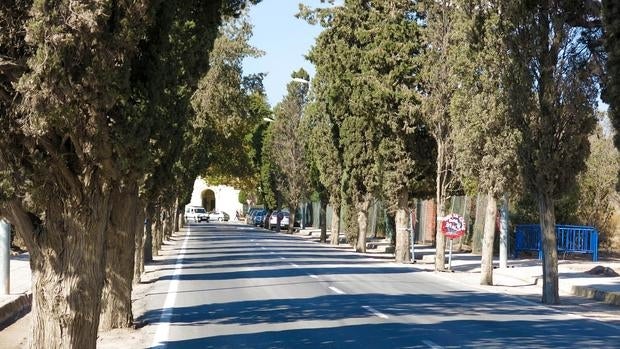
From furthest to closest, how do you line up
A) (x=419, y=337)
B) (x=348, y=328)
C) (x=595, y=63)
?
(x=595, y=63) → (x=348, y=328) → (x=419, y=337)

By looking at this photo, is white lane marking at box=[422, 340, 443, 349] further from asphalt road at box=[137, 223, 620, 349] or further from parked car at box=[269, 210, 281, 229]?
parked car at box=[269, 210, 281, 229]

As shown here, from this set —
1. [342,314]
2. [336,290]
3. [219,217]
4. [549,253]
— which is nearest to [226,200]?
[219,217]

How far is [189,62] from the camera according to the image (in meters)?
14.3

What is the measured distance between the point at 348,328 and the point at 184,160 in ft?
55.9

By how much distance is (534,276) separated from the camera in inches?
1086

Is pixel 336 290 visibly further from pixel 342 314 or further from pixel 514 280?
pixel 514 280

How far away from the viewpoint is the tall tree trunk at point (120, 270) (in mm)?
13906

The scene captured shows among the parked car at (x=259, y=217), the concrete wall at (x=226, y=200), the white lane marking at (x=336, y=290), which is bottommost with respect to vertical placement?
the white lane marking at (x=336, y=290)

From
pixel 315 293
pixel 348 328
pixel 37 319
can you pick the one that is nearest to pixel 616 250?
pixel 315 293

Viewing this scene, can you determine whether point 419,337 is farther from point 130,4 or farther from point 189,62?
point 130,4

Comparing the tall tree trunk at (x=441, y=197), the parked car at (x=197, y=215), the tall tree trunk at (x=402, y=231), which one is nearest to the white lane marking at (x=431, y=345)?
the tall tree trunk at (x=441, y=197)

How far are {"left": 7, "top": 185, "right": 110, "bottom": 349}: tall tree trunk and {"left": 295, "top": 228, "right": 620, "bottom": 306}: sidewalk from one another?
14.3m

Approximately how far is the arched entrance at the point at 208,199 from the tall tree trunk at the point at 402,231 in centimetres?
8583

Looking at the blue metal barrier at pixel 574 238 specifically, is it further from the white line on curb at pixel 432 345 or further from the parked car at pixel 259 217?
the parked car at pixel 259 217
